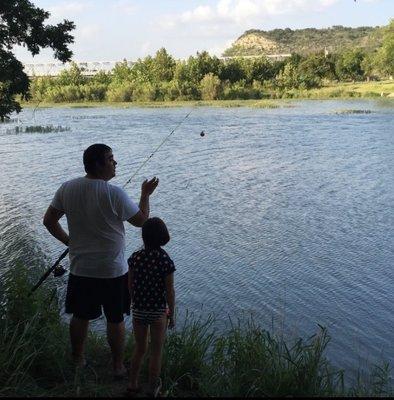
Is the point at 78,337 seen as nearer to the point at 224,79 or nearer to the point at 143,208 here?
the point at 143,208

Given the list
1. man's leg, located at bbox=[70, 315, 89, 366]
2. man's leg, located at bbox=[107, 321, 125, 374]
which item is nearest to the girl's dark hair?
man's leg, located at bbox=[107, 321, 125, 374]

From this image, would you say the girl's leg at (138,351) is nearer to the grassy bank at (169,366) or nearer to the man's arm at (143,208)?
the grassy bank at (169,366)

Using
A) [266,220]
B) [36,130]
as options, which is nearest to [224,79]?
[36,130]

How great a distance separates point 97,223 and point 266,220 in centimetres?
875

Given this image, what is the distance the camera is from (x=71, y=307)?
4168mm

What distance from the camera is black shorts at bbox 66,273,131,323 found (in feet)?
13.3

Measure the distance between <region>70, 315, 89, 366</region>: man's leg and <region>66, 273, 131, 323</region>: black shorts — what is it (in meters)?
0.06

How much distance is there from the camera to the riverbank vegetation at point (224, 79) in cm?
7269

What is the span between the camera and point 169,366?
448 centimetres

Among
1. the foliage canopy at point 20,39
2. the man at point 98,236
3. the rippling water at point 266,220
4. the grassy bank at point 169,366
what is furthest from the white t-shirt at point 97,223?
the foliage canopy at point 20,39

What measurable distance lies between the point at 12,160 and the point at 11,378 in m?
19.6

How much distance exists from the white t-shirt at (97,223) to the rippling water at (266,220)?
10.1 ft

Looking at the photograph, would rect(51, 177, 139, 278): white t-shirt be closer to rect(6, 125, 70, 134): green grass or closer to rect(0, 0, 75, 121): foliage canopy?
rect(0, 0, 75, 121): foliage canopy

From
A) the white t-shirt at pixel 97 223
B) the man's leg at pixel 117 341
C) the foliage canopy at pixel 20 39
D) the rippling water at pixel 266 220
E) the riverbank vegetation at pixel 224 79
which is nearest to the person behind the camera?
the white t-shirt at pixel 97 223
